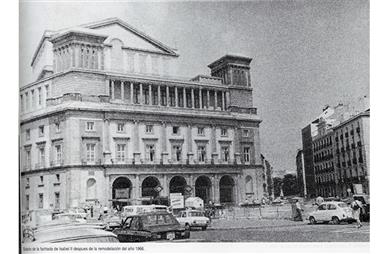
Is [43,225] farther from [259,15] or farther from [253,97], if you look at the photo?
[259,15]

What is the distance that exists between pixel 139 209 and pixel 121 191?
0.32 m

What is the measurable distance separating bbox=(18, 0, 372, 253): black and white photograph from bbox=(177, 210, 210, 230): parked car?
16mm

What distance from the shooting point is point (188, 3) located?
7.86 meters

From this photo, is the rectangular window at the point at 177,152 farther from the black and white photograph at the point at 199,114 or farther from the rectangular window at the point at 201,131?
the rectangular window at the point at 201,131

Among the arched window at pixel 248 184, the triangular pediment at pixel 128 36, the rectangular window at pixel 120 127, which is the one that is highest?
the triangular pediment at pixel 128 36

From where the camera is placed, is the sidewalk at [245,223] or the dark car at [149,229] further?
the sidewalk at [245,223]

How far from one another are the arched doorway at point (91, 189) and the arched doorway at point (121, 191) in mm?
231

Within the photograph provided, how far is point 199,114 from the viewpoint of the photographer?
810 cm

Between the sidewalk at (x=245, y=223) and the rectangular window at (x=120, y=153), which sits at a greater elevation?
the rectangular window at (x=120, y=153)

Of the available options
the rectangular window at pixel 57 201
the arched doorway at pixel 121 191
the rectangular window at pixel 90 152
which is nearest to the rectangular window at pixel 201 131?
the arched doorway at pixel 121 191

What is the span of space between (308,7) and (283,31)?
42cm

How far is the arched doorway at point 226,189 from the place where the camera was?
8.03m

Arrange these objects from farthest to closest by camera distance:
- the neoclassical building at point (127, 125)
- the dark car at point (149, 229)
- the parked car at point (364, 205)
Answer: the neoclassical building at point (127, 125) < the parked car at point (364, 205) < the dark car at point (149, 229)
